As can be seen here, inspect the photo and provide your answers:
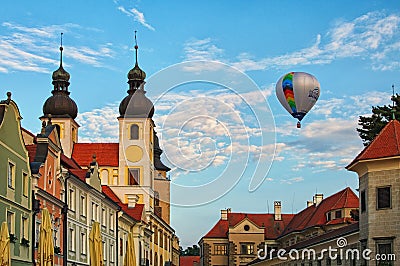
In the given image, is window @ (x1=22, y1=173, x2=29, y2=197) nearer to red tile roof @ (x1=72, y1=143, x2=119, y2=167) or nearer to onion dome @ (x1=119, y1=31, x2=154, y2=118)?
red tile roof @ (x1=72, y1=143, x2=119, y2=167)

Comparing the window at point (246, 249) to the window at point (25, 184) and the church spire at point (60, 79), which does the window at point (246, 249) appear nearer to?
the church spire at point (60, 79)

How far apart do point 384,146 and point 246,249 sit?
73202mm

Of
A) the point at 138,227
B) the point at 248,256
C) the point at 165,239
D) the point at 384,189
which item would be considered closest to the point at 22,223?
the point at 384,189

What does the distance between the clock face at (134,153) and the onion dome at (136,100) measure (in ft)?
13.0

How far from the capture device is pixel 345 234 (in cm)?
4628

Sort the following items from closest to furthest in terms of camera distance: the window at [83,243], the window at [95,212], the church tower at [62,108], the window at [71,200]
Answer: the window at [71,200]
the window at [83,243]
the window at [95,212]
the church tower at [62,108]

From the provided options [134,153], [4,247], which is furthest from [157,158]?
[4,247]

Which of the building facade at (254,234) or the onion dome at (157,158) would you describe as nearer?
the building facade at (254,234)

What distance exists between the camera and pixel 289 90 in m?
43.4

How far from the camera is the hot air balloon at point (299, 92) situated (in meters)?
43.1

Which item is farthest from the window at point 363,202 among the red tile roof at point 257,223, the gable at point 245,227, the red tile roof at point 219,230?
the red tile roof at point 219,230

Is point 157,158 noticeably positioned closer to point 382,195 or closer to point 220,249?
point 220,249

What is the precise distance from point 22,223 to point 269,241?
78.2 metres

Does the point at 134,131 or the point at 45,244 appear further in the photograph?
the point at 134,131
